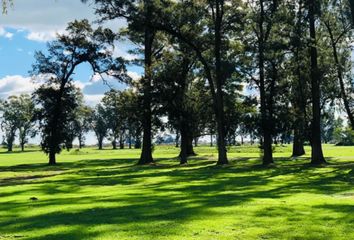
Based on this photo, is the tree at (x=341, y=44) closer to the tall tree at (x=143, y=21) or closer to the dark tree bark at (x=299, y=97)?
the dark tree bark at (x=299, y=97)

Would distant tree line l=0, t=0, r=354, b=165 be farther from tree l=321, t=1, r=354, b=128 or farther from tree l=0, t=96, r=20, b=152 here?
tree l=0, t=96, r=20, b=152

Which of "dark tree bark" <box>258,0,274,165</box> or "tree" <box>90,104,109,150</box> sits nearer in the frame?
"dark tree bark" <box>258,0,274,165</box>

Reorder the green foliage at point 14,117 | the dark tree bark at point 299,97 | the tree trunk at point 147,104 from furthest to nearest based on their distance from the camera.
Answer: the green foliage at point 14,117 < the tree trunk at point 147,104 < the dark tree bark at point 299,97

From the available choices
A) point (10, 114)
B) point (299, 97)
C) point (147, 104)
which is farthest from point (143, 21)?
point (10, 114)

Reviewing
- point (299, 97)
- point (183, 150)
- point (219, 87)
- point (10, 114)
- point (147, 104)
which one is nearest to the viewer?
point (219, 87)

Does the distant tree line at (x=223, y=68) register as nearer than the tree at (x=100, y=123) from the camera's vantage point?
Yes

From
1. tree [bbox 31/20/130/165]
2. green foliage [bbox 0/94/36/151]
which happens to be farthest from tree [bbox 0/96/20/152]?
tree [bbox 31/20/130/165]

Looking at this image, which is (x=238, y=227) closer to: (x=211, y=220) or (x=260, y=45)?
(x=211, y=220)

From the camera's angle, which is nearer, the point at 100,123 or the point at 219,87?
→ the point at 219,87

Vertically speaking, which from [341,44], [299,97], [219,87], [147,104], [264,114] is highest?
[341,44]

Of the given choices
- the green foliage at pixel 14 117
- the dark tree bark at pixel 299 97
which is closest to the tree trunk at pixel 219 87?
the dark tree bark at pixel 299 97

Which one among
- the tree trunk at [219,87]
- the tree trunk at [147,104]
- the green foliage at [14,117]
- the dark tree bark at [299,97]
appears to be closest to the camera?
the dark tree bark at [299,97]

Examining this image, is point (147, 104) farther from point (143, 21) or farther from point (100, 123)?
point (100, 123)

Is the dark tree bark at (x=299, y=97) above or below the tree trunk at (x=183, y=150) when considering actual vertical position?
above
